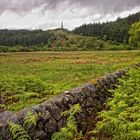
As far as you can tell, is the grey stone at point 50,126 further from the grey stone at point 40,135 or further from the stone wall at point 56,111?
the grey stone at point 40,135

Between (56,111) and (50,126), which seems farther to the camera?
(56,111)

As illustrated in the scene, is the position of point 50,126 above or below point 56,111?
below

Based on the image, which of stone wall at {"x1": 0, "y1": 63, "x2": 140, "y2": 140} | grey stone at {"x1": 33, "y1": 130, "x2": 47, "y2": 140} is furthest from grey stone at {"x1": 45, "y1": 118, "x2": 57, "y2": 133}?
grey stone at {"x1": 33, "y1": 130, "x2": 47, "y2": 140}

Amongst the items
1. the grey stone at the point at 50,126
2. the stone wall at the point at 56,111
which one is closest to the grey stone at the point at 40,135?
the stone wall at the point at 56,111

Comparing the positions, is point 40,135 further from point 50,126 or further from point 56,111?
point 56,111

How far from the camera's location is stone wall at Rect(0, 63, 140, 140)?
34.9ft

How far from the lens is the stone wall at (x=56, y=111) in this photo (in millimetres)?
10625

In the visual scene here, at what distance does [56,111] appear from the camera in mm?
12148

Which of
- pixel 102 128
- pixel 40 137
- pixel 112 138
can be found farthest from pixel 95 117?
pixel 40 137

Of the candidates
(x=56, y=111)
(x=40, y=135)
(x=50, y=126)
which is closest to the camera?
(x=40, y=135)

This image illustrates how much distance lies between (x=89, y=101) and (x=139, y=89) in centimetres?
449

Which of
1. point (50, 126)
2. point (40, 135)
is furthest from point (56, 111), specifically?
point (40, 135)

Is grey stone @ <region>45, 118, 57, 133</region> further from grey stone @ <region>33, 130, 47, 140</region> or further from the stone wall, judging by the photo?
grey stone @ <region>33, 130, 47, 140</region>

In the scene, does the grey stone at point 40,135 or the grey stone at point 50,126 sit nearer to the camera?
the grey stone at point 40,135
